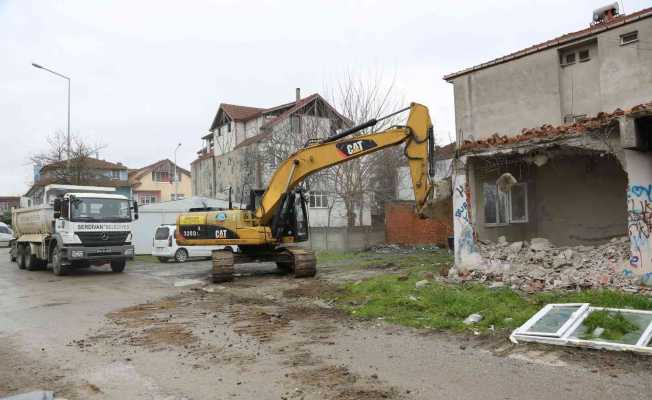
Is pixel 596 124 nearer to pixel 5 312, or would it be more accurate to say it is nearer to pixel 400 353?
pixel 400 353

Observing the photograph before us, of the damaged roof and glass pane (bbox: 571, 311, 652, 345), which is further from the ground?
the damaged roof

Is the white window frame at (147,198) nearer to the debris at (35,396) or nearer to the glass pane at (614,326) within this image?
the debris at (35,396)

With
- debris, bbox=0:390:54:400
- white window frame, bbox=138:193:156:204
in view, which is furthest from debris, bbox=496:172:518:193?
white window frame, bbox=138:193:156:204

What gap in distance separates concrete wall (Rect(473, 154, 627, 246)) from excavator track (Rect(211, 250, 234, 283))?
6.71m

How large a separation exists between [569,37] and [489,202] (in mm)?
8983

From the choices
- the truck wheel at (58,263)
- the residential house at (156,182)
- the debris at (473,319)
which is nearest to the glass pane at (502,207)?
the debris at (473,319)

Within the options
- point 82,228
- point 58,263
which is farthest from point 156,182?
point 82,228

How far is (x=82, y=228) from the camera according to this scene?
17859mm

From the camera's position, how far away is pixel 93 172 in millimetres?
34156

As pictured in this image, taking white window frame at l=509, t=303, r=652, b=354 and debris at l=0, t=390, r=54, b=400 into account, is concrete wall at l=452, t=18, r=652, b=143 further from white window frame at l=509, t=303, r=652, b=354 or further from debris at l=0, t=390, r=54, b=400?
debris at l=0, t=390, r=54, b=400

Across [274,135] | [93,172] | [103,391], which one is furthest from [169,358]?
[93,172]

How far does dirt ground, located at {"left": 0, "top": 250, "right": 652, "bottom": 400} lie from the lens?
5.50 metres

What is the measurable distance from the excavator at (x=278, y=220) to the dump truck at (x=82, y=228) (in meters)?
3.73

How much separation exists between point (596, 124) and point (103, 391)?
921 centimetres
